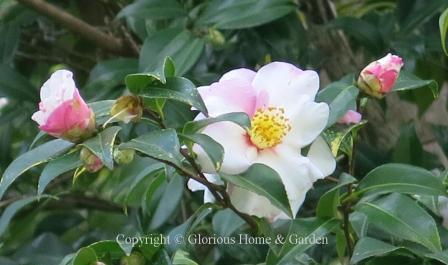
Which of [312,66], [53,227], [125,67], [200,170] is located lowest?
[53,227]

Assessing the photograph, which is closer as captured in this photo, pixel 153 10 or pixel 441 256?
pixel 441 256

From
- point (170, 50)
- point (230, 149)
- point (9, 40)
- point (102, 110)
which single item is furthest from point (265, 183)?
point (9, 40)

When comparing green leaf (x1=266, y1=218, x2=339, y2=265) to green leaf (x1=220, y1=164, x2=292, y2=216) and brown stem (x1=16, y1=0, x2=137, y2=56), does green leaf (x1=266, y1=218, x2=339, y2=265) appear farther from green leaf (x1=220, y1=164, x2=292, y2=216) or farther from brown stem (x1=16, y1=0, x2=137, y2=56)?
brown stem (x1=16, y1=0, x2=137, y2=56)

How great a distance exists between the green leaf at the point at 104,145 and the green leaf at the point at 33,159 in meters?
0.04

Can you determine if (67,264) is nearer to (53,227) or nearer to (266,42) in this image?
(266,42)

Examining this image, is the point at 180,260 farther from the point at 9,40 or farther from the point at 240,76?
the point at 9,40

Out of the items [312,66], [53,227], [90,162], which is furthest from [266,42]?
[90,162]

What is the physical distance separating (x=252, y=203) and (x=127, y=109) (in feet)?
0.43

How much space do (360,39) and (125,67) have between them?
35 cm

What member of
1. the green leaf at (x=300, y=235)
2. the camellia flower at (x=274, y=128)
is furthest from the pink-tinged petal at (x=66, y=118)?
the green leaf at (x=300, y=235)

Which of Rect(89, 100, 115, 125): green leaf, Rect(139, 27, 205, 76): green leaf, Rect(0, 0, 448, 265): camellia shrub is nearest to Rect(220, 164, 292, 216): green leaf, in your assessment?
Rect(0, 0, 448, 265): camellia shrub

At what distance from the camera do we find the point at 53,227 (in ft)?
5.12

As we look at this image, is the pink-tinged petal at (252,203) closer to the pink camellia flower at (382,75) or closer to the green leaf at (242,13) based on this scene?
the pink camellia flower at (382,75)

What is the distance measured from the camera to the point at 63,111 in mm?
664
